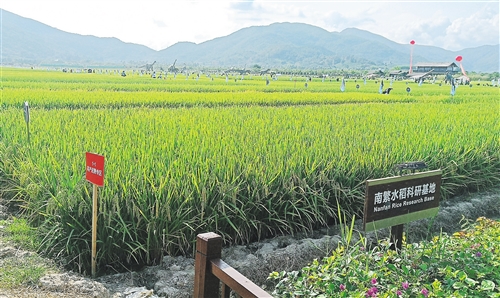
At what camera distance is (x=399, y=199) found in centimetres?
284

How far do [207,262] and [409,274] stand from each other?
1216 mm

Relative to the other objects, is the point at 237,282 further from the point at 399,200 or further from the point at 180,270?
the point at 399,200

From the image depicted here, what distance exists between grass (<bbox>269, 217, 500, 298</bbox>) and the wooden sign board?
0.21 m

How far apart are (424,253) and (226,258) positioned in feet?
4.45

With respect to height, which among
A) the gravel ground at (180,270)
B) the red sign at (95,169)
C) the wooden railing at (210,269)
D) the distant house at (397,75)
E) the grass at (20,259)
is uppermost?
the distant house at (397,75)

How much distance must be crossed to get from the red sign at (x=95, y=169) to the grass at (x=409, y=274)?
122 cm

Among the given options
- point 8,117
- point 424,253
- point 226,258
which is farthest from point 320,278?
point 8,117

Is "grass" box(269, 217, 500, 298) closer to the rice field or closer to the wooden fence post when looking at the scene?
the wooden fence post

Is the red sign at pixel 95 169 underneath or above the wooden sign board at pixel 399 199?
above

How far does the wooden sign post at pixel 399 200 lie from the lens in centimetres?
264

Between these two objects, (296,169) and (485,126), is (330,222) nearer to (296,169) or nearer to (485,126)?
(296,169)

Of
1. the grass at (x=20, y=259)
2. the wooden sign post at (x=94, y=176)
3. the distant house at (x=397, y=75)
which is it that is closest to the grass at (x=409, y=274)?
the wooden sign post at (x=94, y=176)

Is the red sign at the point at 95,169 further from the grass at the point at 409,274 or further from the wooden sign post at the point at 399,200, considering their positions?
the wooden sign post at the point at 399,200

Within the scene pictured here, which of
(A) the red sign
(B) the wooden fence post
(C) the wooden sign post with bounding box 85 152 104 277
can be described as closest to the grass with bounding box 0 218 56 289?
(C) the wooden sign post with bounding box 85 152 104 277
